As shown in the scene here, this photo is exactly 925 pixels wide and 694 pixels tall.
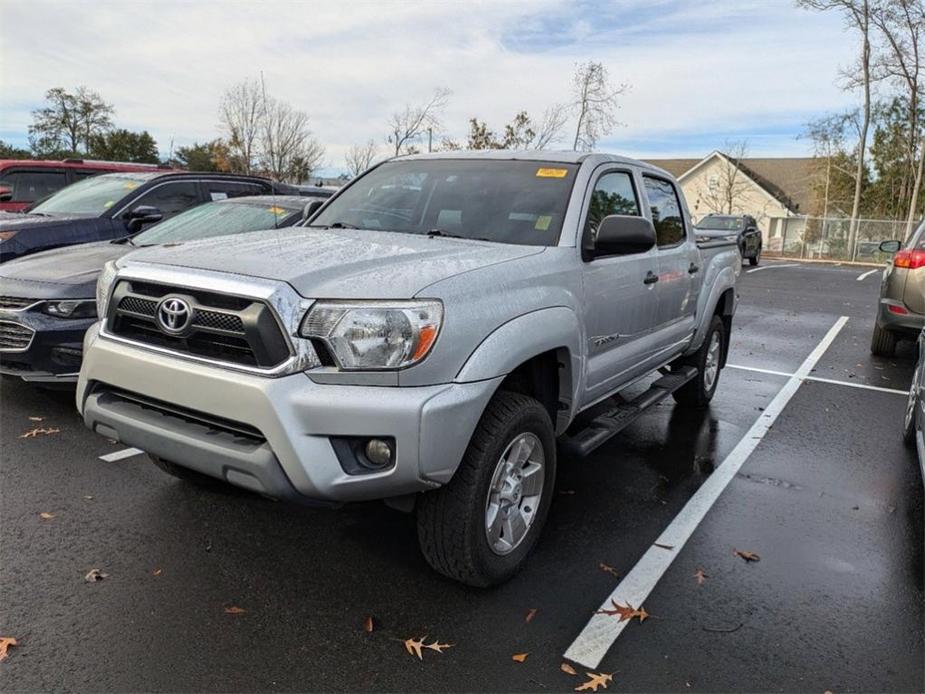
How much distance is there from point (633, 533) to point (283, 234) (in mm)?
2504

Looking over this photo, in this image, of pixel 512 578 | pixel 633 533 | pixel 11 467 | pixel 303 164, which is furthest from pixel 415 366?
pixel 303 164

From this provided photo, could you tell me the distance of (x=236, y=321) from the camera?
104 inches

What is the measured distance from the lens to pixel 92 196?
805cm

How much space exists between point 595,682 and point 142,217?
20.7ft

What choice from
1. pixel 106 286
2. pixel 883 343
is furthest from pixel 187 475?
pixel 883 343

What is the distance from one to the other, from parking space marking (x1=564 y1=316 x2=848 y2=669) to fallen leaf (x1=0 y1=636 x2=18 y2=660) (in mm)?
2138

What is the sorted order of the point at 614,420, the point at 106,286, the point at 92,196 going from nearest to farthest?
1. the point at 106,286
2. the point at 614,420
3. the point at 92,196

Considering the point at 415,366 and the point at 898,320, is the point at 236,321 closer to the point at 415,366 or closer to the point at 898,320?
the point at 415,366

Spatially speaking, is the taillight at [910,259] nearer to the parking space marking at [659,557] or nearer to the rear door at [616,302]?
the parking space marking at [659,557]

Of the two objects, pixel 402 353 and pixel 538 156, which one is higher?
pixel 538 156

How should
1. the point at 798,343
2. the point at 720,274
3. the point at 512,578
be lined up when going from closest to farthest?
1. the point at 512,578
2. the point at 720,274
3. the point at 798,343

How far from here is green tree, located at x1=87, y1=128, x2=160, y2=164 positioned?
42500mm

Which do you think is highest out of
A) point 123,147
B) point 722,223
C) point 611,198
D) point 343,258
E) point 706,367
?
point 123,147

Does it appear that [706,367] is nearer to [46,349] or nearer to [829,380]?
[829,380]
